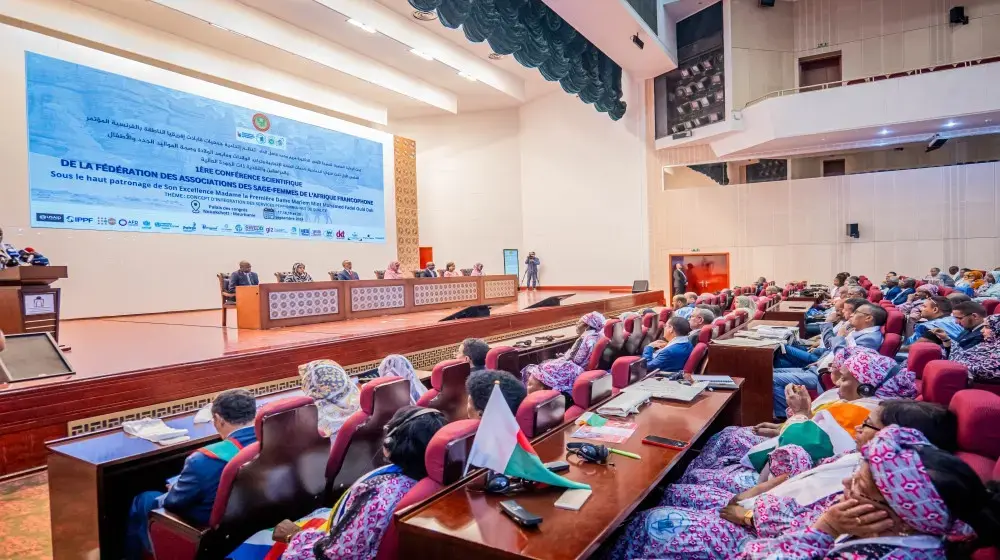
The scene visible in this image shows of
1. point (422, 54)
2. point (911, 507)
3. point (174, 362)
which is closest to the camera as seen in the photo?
point (911, 507)

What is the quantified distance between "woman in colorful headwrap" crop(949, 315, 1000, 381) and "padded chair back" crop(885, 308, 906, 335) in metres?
0.83

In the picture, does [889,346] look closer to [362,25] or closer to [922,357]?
[922,357]

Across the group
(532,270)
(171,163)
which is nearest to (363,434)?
(171,163)

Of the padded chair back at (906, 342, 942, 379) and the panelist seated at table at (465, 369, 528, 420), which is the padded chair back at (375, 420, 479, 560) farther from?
the padded chair back at (906, 342, 942, 379)

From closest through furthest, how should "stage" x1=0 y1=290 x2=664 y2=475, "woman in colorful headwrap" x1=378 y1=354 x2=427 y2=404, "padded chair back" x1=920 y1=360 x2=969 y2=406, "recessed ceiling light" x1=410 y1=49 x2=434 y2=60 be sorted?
1. "padded chair back" x1=920 y1=360 x2=969 y2=406
2. "woman in colorful headwrap" x1=378 y1=354 x2=427 y2=404
3. "stage" x1=0 y1=290 x2=664 y2=475
4. "recessed ceiling light" x1=410 y1=49 x2=434 y2=60

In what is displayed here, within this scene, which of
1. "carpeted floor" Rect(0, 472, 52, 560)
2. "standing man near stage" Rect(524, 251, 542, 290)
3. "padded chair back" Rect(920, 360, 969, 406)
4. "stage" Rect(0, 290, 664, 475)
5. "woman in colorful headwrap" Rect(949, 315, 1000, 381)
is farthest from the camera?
"standing man near stage" Rect(524, 251, 542, 290)

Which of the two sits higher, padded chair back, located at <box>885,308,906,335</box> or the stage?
padded chair back, located at <box>885,308,906,335</box>

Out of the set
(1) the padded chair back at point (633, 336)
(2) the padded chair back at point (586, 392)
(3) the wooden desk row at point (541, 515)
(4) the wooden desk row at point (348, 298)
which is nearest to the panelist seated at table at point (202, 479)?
(3) the wooden desk row at point (541, 515)

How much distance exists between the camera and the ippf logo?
29.0ft

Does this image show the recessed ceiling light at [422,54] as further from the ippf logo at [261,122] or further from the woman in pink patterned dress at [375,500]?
the woman in pink patterned dress at [375,500]

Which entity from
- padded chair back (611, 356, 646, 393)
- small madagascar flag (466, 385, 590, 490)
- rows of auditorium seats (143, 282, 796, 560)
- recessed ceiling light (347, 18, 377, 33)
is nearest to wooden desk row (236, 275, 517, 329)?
recessed ceiling light (347, 18, 377, 33)

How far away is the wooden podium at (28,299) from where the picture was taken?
3.88 metres

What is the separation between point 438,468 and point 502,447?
→ 19 cm

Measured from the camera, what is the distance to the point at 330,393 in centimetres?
238
